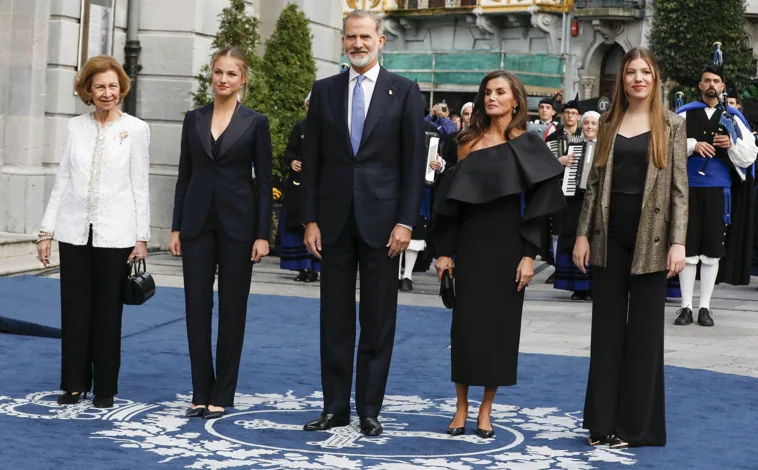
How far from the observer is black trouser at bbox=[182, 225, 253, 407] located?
7.76 metres

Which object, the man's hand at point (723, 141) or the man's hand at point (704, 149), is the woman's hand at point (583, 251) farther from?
the man's hand at point (723, 141)

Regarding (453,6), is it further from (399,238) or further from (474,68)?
(399,238)

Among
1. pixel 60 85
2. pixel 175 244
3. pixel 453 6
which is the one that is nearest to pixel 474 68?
pixel 453 6

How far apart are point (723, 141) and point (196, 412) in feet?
20.8

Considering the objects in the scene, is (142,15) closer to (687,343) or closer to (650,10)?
(687,343)

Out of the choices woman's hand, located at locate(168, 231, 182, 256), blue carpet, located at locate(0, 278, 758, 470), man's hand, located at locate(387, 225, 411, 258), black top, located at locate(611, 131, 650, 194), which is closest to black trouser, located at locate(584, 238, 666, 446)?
blue carpet, located at locate(0, 278, 758, 470)

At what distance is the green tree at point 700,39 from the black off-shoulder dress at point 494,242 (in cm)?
3629

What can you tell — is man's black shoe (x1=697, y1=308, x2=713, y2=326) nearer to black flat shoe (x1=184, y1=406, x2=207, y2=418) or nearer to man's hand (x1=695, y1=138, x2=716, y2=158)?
man's hand (x1=695, y1=138, x2=716, y2=158)

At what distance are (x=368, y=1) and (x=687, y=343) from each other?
1709 inches

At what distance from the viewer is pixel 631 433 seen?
7258mm

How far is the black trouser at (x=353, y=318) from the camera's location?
745 cm

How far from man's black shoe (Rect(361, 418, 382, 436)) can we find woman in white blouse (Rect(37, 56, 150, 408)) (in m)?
1.42

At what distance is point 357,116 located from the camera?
294 inches

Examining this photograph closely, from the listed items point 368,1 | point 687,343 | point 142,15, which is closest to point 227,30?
point 142,15
